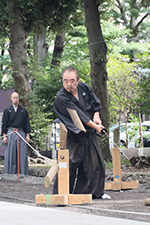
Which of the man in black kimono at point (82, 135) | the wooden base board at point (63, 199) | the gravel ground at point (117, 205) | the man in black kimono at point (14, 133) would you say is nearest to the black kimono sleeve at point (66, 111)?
the man in black kimono at point (82, 135)

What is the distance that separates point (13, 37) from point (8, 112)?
164 inches

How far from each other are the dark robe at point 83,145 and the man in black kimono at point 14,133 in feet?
14.0

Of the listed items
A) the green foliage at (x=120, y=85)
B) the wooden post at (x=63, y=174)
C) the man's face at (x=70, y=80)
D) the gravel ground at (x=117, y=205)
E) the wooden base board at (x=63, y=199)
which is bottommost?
the gravel ground at (x=117, y=205)

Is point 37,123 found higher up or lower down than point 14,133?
higher up

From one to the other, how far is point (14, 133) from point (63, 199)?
207 inches

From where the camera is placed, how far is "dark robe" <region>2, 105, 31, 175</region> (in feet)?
31.1

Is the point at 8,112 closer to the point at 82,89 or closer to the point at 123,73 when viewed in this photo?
the point at 82,89

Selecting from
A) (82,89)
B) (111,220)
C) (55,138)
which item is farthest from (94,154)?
(55,138)

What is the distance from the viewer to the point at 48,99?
1508cm

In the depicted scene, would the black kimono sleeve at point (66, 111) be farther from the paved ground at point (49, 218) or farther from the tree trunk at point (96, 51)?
the tree trunk at point (96, 51)

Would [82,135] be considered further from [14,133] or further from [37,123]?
[37,123]

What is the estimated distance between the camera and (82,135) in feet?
17.3

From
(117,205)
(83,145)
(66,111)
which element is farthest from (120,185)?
(66,111)

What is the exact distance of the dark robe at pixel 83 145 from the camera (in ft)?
16.9
